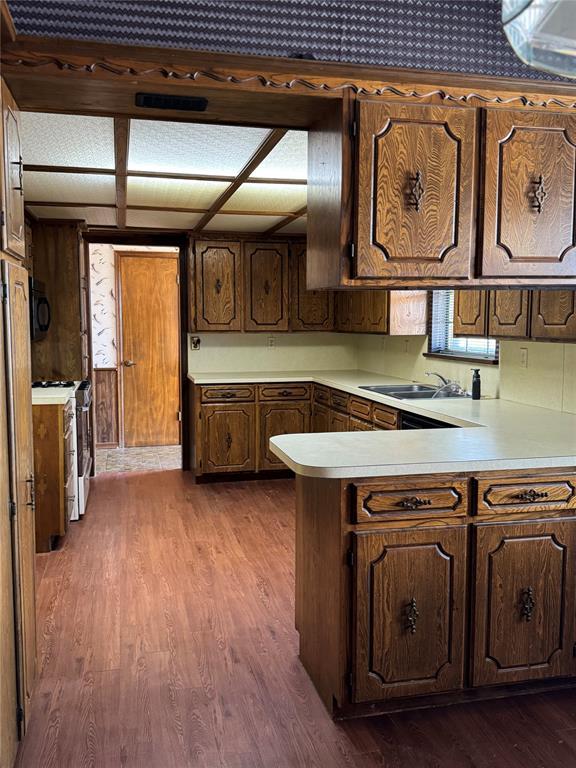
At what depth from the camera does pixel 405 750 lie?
225cm

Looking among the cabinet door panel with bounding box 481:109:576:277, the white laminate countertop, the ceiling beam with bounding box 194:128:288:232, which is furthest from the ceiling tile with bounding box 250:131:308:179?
the white laminate countertop

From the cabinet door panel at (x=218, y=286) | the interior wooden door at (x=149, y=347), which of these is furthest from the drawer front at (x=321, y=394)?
the interior wooden door at (x=149, y=347)

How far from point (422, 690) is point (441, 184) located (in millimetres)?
1812

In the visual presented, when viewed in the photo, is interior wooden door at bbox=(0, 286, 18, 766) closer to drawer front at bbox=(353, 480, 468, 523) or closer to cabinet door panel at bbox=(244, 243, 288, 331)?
drawer front at bbox=(353, 480, 468, 523)

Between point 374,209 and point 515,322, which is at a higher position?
point 374,209

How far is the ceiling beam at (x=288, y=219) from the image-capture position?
481 cm

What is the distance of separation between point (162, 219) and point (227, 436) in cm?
191

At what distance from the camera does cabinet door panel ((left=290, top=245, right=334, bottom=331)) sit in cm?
629

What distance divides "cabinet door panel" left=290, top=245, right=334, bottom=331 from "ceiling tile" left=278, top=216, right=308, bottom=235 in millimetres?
282

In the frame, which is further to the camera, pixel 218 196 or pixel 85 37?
pixel 218 196

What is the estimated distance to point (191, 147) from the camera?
3.03 meters

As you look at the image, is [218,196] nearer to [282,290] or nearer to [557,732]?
[282,290]

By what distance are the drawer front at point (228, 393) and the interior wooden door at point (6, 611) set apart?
3.78 metres

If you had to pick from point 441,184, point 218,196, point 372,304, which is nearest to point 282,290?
point 372,304
